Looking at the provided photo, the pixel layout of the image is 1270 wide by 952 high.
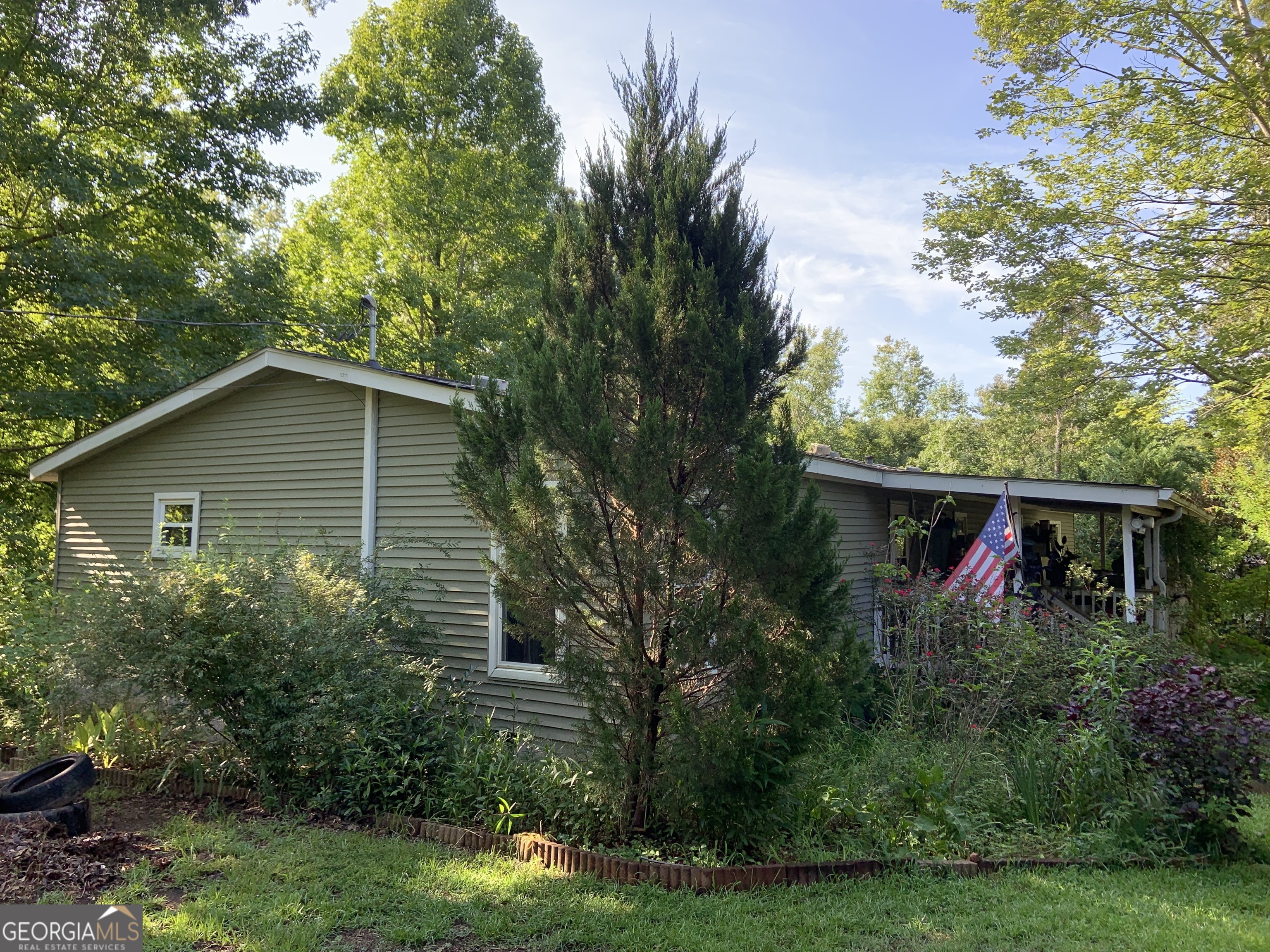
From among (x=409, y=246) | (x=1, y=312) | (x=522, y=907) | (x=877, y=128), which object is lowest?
(x=522, y=907)

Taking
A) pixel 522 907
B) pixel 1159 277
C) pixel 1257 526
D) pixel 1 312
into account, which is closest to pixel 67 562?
pixel 1 312

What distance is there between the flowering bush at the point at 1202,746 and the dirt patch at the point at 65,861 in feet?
21.7

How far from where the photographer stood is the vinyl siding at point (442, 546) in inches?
291

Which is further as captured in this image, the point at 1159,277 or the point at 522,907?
the point at 1159,277

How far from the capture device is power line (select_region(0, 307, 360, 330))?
42.2 feet

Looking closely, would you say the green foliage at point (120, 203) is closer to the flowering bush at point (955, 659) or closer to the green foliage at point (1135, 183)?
the flowering bush at point (955, 659)

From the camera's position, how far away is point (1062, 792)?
5.54 meters

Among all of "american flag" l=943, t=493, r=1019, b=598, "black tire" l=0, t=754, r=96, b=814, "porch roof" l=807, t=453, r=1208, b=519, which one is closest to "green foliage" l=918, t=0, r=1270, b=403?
"porch roof" l=807, t=453, r=1208, b=519

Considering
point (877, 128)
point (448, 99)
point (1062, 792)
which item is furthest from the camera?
point (448, 99)

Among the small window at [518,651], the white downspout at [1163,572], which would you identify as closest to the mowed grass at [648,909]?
the small window at [518,651]

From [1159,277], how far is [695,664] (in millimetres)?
12642

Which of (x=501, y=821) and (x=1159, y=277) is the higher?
(x=1159, y=277)

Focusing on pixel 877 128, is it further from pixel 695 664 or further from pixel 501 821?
pixel 501 821

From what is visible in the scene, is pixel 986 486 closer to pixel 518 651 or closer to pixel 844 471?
pixel 844 471
